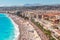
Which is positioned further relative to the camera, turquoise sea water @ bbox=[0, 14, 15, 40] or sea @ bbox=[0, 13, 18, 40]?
turquoise sea water @ bbox=[0, 14, 15, 40]

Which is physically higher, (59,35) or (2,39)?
(59,35)

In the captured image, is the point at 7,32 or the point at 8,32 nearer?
the point at 8,32

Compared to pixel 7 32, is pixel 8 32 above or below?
above

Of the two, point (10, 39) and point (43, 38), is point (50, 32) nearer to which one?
point (43, 38)

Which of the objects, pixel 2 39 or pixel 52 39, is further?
pixel 2 39

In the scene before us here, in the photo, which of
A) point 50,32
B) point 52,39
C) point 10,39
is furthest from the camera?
point 10,39

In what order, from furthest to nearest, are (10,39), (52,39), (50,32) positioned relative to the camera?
(10,39)
(50,32)
(52,39)

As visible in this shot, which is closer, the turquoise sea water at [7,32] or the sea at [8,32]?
the sea at [8,32]

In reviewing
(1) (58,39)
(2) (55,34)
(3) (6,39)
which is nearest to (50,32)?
(2) (55,34)

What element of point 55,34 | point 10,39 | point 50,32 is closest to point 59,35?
point 55,34
